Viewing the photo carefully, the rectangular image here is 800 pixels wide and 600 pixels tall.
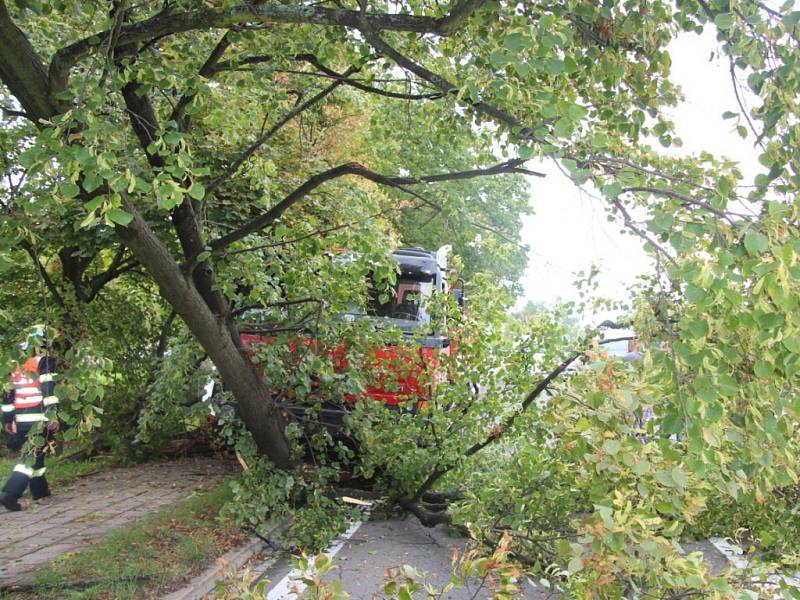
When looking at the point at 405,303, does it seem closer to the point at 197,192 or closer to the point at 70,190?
the point at 197,192

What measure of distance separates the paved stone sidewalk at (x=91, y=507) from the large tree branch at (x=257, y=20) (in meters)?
3.66

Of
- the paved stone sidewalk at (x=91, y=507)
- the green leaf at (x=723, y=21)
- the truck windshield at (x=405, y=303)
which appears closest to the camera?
the green leaf at (x=723, y=21)

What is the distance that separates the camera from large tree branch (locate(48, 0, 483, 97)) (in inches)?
157

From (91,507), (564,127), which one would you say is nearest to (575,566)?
(564,127)

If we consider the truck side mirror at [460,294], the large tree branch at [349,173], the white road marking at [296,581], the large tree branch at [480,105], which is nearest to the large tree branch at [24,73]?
the large tree branch at [349,173]

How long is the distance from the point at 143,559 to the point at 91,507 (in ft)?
7.80

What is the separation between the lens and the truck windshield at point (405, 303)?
27.6 feet

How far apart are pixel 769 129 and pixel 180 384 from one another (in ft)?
19.5

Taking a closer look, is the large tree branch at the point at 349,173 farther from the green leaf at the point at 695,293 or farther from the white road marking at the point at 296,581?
the green leaf at the point at 695,293

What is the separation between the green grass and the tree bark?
0.95m

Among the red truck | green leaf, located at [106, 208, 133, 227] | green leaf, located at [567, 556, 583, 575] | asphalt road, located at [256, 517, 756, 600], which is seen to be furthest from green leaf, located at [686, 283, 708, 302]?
the red truck

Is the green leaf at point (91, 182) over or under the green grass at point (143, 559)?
over

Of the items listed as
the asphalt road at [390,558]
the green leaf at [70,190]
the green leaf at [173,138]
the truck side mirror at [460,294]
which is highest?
the green leaf at [173,138]

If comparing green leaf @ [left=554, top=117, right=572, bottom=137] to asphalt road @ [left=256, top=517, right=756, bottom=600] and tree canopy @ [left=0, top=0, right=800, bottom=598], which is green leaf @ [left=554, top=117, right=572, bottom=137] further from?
asphalt road @ [left=256, top=517, right=756, bottom=600]
